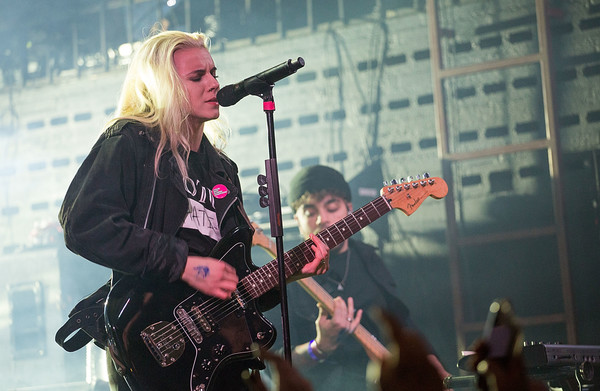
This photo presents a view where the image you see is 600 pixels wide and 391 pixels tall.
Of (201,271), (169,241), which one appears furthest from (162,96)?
(201,271)

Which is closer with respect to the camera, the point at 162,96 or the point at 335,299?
the point at 162,96

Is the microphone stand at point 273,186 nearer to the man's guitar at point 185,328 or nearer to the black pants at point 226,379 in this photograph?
the man's guitar at point 185,328

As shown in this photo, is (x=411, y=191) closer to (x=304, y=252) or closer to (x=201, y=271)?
(x=304, y=252)

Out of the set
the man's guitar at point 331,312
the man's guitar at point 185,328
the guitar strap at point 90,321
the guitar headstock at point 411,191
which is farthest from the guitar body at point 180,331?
the man's guitar at point 331,312

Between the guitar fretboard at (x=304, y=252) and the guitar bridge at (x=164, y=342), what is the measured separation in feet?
0.96

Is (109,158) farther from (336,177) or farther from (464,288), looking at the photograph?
(464,288)

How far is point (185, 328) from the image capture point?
2.34 meters

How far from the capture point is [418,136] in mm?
6004

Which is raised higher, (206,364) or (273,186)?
(273,186)

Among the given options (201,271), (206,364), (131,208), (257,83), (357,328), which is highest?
(257,83)

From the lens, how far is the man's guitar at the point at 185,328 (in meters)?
2.28

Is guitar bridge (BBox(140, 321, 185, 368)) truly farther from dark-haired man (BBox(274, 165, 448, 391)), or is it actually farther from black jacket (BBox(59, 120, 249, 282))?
dark-haired man (BBox(274, 165, 448, 391))

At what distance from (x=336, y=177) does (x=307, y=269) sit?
2.56 m

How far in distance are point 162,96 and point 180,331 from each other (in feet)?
2.72
